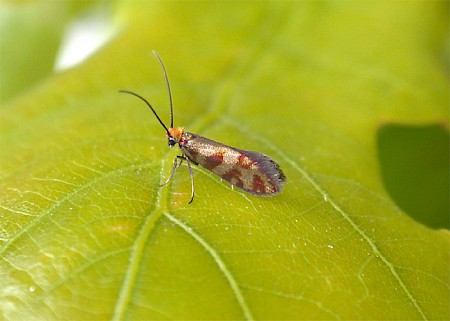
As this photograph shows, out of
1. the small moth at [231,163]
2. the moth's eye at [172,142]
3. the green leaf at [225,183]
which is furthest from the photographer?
the moth's eye at [172,142]

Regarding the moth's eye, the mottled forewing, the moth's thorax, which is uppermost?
the moth's thorax

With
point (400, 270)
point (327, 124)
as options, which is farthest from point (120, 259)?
point (327, 124)

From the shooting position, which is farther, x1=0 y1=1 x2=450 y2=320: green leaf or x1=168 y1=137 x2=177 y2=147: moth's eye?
x1=168 y1=137 x2=177 y2=147: moth's eye

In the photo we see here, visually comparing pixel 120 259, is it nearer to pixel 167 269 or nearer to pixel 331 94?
pixel 167 269

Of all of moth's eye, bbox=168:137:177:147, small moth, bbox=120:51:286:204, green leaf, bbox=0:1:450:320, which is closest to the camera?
green leaf, bbox=0:1:450:320

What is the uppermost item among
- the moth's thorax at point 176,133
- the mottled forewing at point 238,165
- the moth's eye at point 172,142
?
the moth's thorax at point 176,133

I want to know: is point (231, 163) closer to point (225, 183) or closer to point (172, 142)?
point (225, 183)
